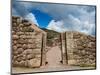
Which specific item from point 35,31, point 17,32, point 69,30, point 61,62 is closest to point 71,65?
point 61,62

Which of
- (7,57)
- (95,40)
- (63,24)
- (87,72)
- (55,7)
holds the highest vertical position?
(55,7)

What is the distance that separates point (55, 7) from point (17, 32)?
1.92 ft

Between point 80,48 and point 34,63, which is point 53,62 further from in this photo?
point 80,48

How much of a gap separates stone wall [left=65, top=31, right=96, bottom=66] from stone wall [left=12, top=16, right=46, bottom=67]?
0.38 metres

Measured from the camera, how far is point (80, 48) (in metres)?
2.80

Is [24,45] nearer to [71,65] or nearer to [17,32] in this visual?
[17,32]

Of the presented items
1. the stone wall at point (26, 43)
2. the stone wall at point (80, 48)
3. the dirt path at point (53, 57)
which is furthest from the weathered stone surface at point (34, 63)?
the stone wall at point (80, 48)

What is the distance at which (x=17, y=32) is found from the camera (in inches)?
100.0

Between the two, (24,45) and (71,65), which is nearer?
(24,45)

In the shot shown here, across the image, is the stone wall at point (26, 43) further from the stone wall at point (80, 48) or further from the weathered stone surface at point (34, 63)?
the stone wall at point (80, 48)

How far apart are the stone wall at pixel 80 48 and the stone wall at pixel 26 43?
375 mm

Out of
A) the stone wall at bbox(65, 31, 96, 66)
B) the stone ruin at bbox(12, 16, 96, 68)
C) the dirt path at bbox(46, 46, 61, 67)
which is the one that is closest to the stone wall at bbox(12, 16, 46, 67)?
the stone ruin at bbox(12, 16, 96, 68)

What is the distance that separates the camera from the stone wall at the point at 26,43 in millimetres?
2527

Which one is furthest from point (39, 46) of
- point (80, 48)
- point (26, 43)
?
point (80, 48)
